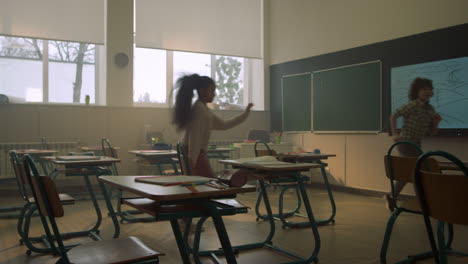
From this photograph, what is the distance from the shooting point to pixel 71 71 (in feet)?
21.5

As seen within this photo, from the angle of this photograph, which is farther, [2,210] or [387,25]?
[387,25]

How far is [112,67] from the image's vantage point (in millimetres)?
6543

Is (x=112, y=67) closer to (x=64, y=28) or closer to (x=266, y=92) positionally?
(x=64, y=28)

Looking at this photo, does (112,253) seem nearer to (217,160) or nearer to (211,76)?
(217,160)

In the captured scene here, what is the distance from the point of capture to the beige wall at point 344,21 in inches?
204

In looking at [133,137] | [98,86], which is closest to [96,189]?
[133,137]

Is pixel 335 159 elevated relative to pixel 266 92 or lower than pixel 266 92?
lower

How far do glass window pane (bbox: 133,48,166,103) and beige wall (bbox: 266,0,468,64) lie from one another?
2.19 meters

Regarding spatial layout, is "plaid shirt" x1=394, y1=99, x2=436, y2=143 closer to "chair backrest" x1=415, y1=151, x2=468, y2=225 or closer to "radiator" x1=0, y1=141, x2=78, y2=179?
"chair backrest" x1=415, y1=151, x2=468, y2=225

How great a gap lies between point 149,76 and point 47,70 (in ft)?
5.33

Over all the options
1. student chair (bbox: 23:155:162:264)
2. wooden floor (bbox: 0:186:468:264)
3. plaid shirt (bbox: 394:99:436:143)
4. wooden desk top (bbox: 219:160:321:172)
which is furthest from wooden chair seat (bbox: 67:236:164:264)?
plaid shirt (bbox: 394:99:436:143)

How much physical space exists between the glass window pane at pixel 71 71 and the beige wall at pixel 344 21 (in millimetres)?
3403

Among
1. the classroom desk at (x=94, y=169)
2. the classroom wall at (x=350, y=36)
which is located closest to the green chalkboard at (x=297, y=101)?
the classroom wall at (x=350, y=36)

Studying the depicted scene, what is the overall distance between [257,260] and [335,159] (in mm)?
3911
